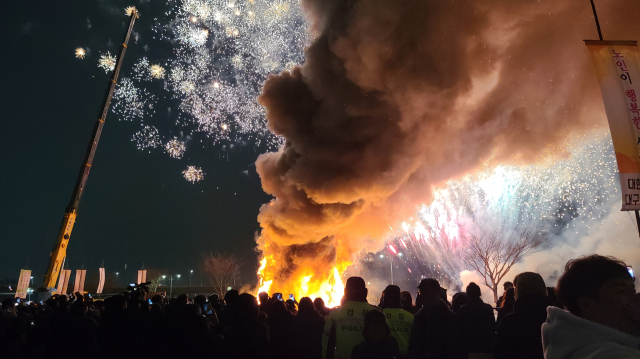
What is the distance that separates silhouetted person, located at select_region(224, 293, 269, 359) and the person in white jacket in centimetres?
310

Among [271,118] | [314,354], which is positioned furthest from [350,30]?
[314,354]

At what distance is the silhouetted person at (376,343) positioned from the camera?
3.91 m

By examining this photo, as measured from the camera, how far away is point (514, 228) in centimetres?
3381

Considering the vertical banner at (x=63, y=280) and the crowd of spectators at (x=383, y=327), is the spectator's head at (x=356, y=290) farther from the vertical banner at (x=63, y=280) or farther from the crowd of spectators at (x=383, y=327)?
the vertical banner at (x=63, y=280)

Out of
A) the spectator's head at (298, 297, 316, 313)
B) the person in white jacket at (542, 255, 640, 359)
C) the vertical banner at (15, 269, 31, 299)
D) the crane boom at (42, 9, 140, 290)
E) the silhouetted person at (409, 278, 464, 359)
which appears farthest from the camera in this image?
the vertical banner at (15, 269, 31, 299)

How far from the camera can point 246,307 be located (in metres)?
4.44

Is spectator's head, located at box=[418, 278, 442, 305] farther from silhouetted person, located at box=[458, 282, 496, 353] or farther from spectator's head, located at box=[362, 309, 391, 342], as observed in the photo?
spectator's head, located at box=[362, 309, 391, 342]

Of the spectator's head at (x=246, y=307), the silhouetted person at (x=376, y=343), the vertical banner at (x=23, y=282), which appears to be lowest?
the silhouetted person at (x=376, y=343)

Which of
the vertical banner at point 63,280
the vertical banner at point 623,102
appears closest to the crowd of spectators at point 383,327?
the vertical banner at point 623,102

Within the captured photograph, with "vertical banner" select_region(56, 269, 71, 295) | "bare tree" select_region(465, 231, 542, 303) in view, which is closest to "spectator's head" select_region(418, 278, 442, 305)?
"bare tree" select_region(465, 231, 542, 303)

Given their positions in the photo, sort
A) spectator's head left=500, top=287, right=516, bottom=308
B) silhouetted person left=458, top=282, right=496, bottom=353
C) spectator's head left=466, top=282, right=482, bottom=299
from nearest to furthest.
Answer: silhouetted person left=458, top=282, right=496, bottom=353, spectator's head left=500, top=287, right=516, bottom=308, spectator's head left=466, top=282, right=482, bottom=299

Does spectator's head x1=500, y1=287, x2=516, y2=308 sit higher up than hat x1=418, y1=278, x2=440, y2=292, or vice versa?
hat x1=418, y1=278, x2=440, y2=292

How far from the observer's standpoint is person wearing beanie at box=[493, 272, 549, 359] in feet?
12.3

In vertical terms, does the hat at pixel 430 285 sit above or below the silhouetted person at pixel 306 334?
above
